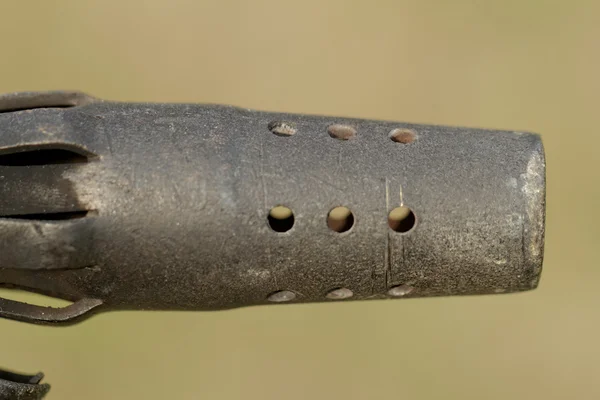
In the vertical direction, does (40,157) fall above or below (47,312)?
above

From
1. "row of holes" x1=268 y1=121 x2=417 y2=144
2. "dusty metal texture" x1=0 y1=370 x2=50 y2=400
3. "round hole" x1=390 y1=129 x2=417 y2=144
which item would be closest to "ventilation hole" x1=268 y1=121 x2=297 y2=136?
"row of holes" x1=268 y1=121 x2=417 y2=144

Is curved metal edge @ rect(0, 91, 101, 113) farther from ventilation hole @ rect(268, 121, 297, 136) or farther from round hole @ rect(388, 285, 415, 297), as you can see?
round hole @ rect(388, 285, 415, 297)

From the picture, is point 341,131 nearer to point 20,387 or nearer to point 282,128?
point 282,128

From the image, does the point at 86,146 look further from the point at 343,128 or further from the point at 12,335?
the point at 12,335

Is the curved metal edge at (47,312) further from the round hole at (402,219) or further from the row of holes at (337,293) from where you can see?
the round hole at (402,219)

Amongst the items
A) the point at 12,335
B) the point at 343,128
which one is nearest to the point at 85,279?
the point at 343,128

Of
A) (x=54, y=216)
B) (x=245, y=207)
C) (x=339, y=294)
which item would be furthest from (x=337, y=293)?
(x=54, y=216)

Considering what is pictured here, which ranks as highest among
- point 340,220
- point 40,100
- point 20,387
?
point 40,100
